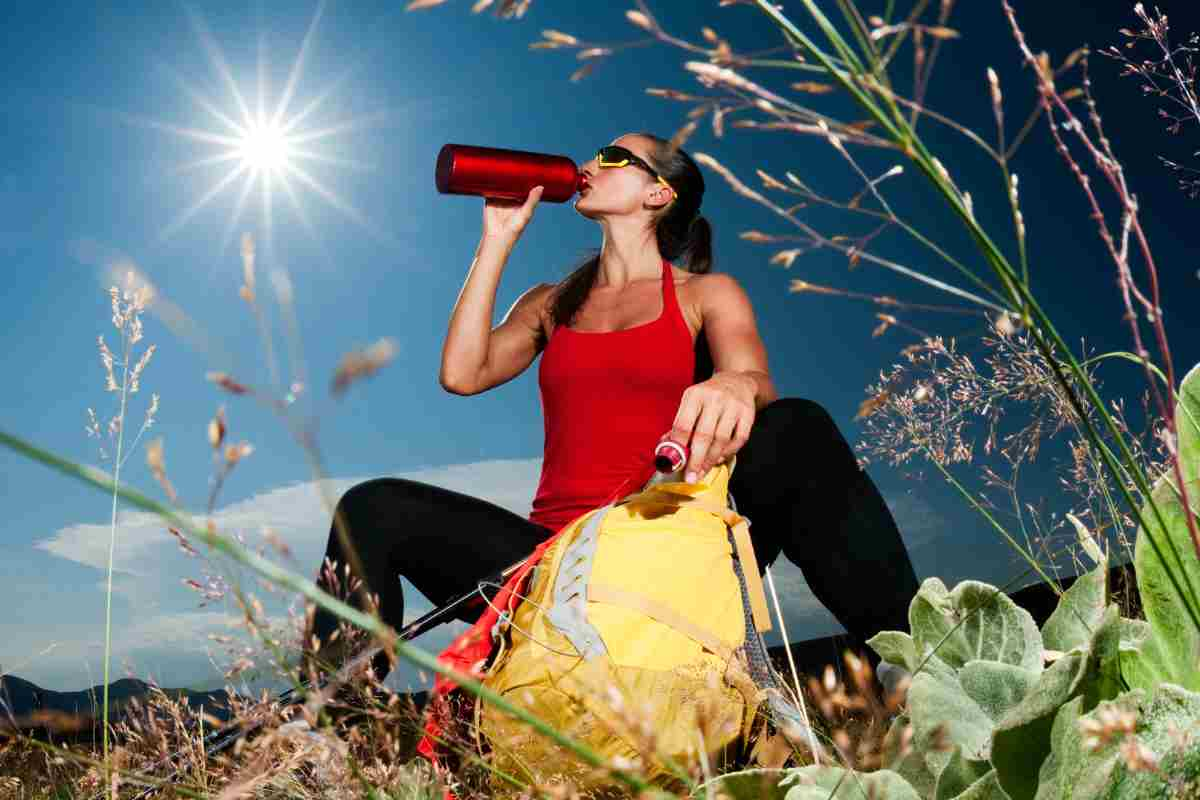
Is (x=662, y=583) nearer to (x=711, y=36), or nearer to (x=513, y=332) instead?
(x=711, y=36)

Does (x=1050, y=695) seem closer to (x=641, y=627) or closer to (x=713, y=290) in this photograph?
(x=641, y=627)

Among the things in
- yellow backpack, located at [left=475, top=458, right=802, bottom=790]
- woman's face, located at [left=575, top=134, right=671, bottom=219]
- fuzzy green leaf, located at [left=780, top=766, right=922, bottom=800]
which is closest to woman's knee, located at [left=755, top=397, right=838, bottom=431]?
yellow backpack, located at [left=475, top=458, right=802, bottom=790]

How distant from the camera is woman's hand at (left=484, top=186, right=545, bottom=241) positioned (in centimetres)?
318

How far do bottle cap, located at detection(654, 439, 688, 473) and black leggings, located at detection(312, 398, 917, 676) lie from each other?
23.9 inches

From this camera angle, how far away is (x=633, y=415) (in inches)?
119

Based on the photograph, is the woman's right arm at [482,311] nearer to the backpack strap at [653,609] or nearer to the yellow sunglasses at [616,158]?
the yellow sunglasses at [616,158]

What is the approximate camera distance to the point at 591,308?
3.53 m

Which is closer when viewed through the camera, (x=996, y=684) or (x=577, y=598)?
(x=996, y=684)

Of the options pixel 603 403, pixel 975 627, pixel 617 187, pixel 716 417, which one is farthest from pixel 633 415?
pixel 975 627

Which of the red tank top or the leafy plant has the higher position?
the red tank top

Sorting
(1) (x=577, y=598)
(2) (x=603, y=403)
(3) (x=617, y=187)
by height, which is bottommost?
(1) (x=577, y=598)

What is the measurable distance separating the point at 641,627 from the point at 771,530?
837 millimetres

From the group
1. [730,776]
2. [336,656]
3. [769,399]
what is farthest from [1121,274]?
[769,399]

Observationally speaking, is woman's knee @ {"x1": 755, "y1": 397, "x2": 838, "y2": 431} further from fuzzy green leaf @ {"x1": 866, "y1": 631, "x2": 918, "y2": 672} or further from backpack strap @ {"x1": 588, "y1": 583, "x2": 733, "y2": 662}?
fuzzy green leaf @ {"x1": 866, "y1": 631, "x2": 918, "y2": 672}
